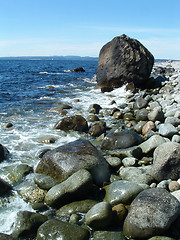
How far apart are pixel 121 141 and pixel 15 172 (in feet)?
11.2

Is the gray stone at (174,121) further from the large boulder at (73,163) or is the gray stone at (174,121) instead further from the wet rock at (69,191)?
the wet rock at (69,191)

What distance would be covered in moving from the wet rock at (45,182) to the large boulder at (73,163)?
0.58 ft

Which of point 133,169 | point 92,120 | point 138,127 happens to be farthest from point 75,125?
point 133,169

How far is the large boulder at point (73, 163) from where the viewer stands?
228 inches

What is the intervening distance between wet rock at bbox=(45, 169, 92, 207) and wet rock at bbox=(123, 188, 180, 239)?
1230mm

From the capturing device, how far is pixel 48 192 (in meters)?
5.09

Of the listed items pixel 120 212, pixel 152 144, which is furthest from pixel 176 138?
pixel 120 212

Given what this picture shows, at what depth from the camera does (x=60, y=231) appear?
3980 millimetres

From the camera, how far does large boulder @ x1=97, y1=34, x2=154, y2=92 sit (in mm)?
19094

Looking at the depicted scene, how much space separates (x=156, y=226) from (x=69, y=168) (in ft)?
8.50

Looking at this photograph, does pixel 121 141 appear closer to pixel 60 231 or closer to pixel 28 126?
pixel 60 231

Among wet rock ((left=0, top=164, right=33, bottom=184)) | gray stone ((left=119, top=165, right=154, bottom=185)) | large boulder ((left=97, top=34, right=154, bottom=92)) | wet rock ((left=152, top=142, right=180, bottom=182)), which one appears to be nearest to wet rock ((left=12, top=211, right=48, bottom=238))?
wet rock ((left=0, top=164, right=33, bottom=184))

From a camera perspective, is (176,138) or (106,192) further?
(176,138)

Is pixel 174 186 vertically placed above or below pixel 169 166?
below
